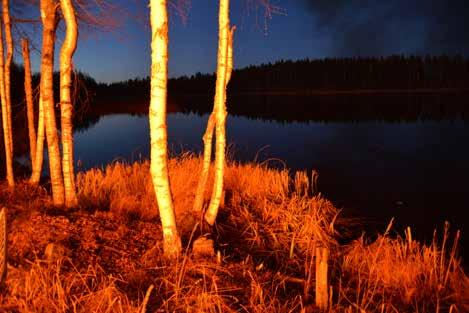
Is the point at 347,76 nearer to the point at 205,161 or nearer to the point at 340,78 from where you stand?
the point at 340,78

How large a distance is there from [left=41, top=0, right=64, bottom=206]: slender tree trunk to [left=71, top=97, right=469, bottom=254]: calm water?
3778 millimetres

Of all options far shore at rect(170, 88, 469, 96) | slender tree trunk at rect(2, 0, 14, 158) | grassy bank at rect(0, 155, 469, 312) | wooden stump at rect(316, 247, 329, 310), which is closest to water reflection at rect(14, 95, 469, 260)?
grassy bank at rect(0, 155, 469, 312)

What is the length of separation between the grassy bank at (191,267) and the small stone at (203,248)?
9 centimetres

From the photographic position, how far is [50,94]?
669cm

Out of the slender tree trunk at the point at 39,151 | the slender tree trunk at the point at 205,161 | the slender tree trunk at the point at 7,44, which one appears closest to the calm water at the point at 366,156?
the slender tree trunk at the point at 39,151

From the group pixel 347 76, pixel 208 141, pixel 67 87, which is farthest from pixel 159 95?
pixel 347 76

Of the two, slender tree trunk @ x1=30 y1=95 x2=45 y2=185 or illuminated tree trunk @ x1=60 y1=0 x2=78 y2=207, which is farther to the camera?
slender tree trunk @ x1=30 y1=95 x2=45 y2=185

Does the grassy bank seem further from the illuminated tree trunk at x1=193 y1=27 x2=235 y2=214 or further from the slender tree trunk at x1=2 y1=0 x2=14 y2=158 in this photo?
the slender tree trunk at x1=2 y1=0 x2=14 y2=158

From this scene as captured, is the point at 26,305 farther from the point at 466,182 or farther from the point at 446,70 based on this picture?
the point at 446,70

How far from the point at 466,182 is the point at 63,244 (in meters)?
13.7

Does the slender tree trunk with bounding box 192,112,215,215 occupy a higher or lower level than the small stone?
higher

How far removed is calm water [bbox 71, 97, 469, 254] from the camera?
11836 millimetres

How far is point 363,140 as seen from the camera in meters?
27.1

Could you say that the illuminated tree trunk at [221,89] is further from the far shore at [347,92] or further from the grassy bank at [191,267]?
the far shore at [347,92]
